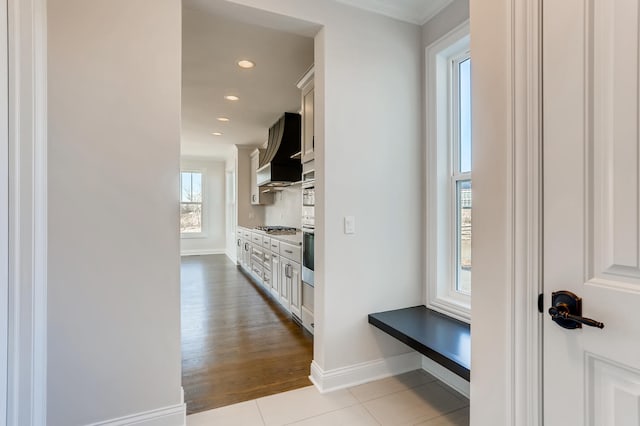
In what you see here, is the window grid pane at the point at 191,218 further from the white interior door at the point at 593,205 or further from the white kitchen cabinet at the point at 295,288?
the white interior door at the point at 593,205

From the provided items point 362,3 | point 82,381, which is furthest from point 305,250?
point 362,3

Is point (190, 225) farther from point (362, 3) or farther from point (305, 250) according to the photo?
point (362, 3)

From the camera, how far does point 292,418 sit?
6.07 feet

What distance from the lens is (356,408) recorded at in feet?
6.39

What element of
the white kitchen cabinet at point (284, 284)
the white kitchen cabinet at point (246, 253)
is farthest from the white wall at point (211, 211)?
the white kitchen cabinet at point (284, 284)

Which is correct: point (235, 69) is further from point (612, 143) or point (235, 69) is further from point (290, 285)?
point (612, 143)

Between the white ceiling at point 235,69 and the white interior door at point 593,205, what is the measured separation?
1.80 metres

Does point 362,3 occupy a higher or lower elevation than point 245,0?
higher

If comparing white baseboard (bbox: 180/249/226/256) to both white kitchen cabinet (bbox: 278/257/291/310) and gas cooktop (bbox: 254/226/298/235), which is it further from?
white kitchen cabinet (bbox: 278/257/291/310)

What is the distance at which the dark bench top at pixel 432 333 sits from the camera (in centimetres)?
165

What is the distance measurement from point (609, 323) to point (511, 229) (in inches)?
13.7

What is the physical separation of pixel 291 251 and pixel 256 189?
3325 mm
